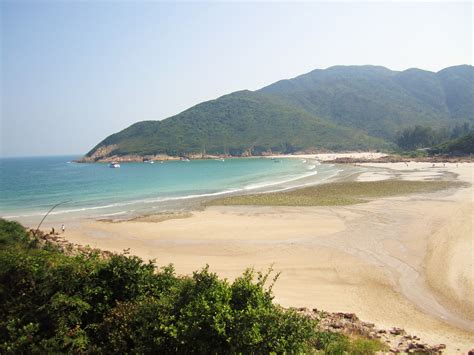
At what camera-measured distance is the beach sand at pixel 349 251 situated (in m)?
12.2

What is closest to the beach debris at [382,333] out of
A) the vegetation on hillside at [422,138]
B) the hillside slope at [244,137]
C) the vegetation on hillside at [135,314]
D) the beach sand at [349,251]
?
the vegetation on hillside at [135,314]

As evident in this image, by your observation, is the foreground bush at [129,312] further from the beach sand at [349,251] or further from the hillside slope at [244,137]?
the hillside slope at [244,137]

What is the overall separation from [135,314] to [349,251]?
14358 millimetres

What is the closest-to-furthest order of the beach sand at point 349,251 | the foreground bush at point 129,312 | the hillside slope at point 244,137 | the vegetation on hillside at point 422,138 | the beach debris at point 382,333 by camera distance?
the foreground bush at point 129,312 < the beach debris at point 382,333 < the beach sand at point 349,251 < the vegetation on hillside at point 422,138 < the hillside slope at point 244,137

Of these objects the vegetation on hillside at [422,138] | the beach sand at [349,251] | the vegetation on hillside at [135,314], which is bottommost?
the beach sand at [349,251]

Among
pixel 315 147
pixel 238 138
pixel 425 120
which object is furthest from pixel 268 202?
pixel 425 120

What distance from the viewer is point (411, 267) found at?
626 inches

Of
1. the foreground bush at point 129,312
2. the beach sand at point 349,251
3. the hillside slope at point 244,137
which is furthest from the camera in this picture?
the hillside slope at point 244,137

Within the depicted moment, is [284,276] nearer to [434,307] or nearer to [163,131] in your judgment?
[434,307]

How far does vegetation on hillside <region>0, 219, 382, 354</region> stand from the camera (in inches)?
244

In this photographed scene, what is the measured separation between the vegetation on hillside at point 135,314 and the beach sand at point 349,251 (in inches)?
160

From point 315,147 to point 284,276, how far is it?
146 m

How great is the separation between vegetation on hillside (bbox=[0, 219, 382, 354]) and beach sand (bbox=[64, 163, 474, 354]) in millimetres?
4069

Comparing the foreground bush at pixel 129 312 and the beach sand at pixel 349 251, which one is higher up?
the foreground bush at pixel 129 312
